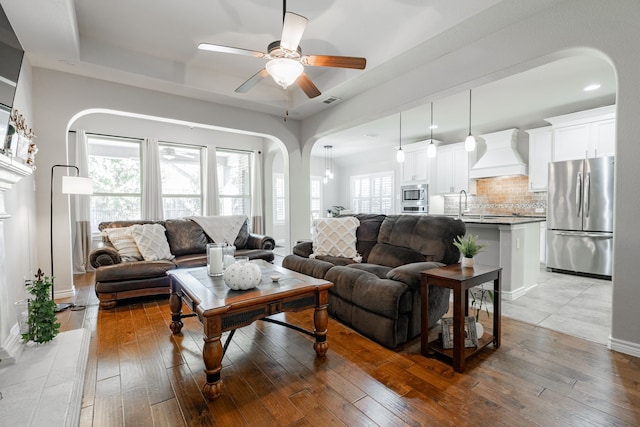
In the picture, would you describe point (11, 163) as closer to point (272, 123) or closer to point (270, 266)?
point (270, 266)

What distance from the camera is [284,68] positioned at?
2.17m

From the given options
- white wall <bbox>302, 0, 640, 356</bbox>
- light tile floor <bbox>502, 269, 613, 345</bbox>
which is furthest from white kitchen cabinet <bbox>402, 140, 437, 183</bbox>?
white wall <bbox>302, 0, 640, 356</bbox>

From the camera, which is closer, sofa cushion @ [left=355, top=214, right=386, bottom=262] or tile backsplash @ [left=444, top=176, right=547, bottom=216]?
sofa cushion @ [left=355, top=214, right=386, bottom=262]

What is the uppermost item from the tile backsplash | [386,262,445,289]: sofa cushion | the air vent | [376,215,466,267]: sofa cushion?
the air vent

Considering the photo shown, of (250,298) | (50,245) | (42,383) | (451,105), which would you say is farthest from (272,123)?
(42,383)

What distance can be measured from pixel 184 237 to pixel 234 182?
296 cm

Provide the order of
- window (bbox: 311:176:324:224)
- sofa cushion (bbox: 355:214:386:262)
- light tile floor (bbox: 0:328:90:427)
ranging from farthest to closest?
window (bbox: 311:176:324:224)
sofa cushion (bbox: 355:214:386:262)
light tile floor (bbox: 0:328:90:427)

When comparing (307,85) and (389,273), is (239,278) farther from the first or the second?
(307,85)

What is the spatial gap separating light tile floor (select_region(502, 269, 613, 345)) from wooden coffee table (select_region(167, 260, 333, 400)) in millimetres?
2112

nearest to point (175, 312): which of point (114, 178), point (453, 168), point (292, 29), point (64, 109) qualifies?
point (292, 29)

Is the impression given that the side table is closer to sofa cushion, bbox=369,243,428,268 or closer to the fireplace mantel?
sofa cushion, bbox=369,243,428,268

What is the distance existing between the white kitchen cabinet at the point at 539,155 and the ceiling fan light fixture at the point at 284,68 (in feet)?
16.1

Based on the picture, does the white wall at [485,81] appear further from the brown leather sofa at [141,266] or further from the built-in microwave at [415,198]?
the built-in microwave at [415,198]

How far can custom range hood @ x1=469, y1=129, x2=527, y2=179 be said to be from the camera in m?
5.44
